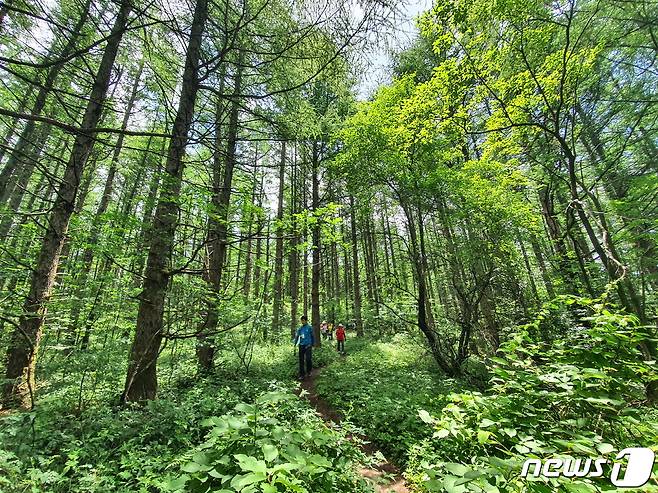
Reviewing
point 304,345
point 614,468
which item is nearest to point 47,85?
point 614,468

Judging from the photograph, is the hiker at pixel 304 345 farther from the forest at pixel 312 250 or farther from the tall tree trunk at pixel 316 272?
the tall tree trunk at pixel 316 272

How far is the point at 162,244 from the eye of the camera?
4051 millimetres

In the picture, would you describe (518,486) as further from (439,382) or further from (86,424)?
(439,382)

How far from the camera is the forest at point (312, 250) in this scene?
2.14m

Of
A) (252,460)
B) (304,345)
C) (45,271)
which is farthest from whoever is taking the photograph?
(304,345)

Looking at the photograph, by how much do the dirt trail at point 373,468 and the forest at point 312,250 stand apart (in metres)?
0.06

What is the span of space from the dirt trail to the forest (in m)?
0.06

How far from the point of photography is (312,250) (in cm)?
629

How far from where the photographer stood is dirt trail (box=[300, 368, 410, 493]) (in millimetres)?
3436

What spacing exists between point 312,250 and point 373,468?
3976 mm

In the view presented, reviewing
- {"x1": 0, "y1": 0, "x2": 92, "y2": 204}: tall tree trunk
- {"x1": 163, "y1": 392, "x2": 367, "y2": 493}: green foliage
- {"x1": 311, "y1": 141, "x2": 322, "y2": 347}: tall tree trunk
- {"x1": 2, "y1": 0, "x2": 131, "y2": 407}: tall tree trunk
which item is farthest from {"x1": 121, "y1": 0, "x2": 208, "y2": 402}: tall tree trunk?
{"x1": 311, "y1": 141, "x2": 322, "y2": 347}: tall tree trunk

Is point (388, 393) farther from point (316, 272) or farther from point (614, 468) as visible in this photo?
point (316, 272)

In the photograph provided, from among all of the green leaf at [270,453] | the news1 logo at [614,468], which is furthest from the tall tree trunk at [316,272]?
the news1 logo at [614,468]

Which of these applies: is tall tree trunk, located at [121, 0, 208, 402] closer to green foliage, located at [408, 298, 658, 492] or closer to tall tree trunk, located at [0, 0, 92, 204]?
tall tree trunk, located at [0, 0, 92, 204]
